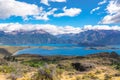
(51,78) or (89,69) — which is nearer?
(51,78)

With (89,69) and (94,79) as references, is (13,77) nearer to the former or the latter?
(94,79)

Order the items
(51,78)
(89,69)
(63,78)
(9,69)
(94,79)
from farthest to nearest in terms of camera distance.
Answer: (89,69), (9,69), (63,78), (94,79), (51,78)

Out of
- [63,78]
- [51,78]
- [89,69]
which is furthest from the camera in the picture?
[89,69]

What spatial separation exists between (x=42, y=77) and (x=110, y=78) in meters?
10.6

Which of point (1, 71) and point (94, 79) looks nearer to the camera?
point (94, 79)

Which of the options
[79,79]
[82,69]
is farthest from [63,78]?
[82,69]

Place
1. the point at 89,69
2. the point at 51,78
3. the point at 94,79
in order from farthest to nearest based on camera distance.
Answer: the point at 89,69 → the point at 94,79 → the point at 51,78

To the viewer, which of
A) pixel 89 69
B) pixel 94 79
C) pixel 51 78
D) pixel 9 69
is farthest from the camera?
pixel 89 69

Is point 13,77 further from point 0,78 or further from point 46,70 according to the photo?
point 46,70

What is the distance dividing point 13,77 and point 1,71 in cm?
1018

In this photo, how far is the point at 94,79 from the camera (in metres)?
33.8

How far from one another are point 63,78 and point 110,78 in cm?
728

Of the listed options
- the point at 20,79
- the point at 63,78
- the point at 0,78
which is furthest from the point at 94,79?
the point at 0,78

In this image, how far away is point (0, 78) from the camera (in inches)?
1414
